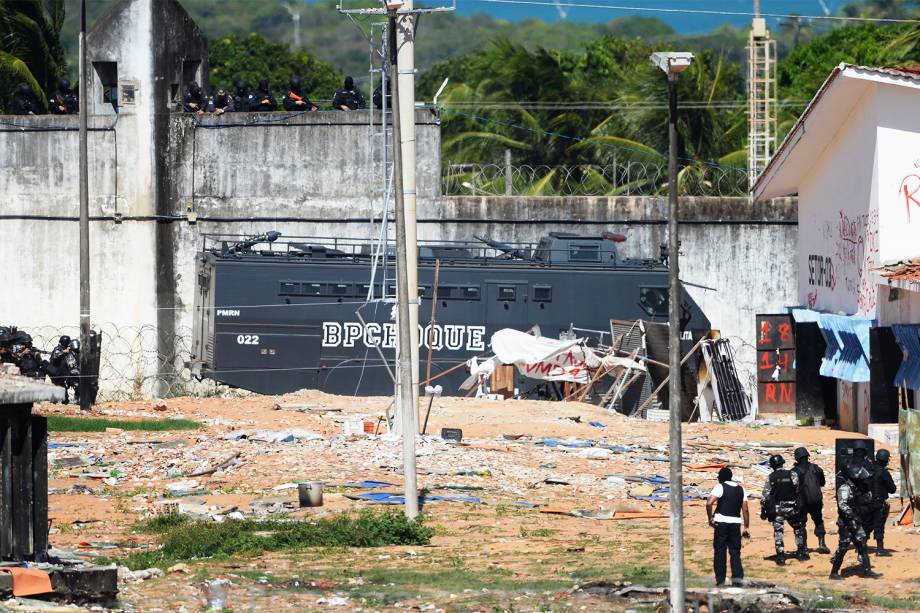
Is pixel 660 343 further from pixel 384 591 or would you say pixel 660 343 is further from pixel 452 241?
pixel 384 591

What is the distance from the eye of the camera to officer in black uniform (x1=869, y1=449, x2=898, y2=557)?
1748 centimetres

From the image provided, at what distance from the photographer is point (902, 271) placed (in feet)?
86.1

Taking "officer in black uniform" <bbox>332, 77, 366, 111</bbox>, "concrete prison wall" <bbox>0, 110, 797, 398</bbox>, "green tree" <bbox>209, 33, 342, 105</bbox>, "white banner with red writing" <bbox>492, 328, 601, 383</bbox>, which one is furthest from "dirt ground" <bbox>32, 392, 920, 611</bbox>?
"green tree" <bbox>209, 33, 342, 105</bbox>

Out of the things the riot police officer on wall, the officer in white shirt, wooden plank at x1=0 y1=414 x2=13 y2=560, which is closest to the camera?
wooden plank at x1=0 y1=414 x2=13 y2=560

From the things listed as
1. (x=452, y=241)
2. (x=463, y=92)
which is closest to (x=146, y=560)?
(x=452, y=241)

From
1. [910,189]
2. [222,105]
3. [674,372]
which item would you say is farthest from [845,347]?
[222,105]

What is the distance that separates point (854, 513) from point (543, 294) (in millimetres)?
18974

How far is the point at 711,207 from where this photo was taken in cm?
3978

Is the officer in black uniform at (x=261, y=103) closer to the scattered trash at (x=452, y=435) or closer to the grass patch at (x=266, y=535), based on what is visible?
the scattered trash at (x=452, y=435)

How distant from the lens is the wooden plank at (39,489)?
1579 cm

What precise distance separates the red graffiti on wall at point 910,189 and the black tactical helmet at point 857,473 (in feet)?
38.4

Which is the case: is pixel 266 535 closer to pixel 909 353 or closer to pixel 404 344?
pixel 404 344

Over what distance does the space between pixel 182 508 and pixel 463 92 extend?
131 feet

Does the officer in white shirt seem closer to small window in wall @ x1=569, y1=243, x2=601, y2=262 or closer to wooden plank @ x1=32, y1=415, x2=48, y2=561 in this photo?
wooden plank @ x1=32, y1=415, x2=48, y2=561
